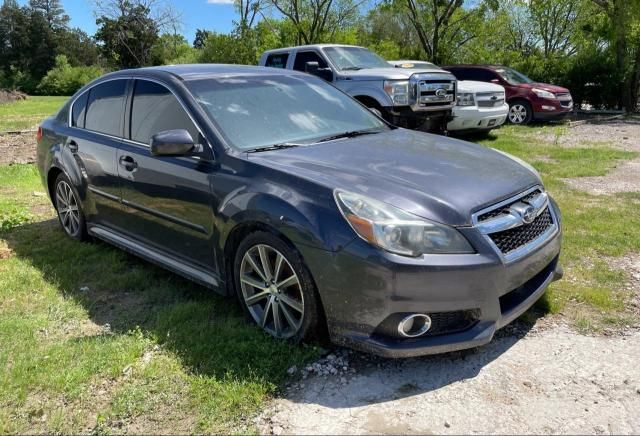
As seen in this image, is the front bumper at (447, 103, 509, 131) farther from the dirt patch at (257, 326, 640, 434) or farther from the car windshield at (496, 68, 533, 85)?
the dirt patch at (257, 326, 640, 434)

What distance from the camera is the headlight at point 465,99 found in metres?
11.3

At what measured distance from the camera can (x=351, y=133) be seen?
4188 millimetres

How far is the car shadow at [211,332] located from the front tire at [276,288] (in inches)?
4.1

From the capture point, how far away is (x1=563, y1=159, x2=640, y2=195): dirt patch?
716 centimetres

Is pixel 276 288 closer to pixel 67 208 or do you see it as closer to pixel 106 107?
pixel 106 107

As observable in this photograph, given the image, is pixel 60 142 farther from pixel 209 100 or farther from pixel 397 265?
pixel 397 265

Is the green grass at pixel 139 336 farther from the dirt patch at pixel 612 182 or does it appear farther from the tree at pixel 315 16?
the tree at pixel 315 16

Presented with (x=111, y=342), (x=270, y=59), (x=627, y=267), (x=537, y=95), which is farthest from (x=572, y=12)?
(x=111, y=342)

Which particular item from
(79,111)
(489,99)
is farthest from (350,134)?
(489,99)

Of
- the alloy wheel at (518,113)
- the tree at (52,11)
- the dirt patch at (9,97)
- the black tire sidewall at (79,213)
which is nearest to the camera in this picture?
the black tire sidewall at (79,213)

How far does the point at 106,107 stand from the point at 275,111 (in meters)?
1.79

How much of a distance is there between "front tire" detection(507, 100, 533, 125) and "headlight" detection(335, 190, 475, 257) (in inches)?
507

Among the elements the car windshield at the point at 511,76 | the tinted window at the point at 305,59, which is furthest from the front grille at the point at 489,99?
the tinted window at the point at 305,59

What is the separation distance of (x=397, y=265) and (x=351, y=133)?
1.67 m
